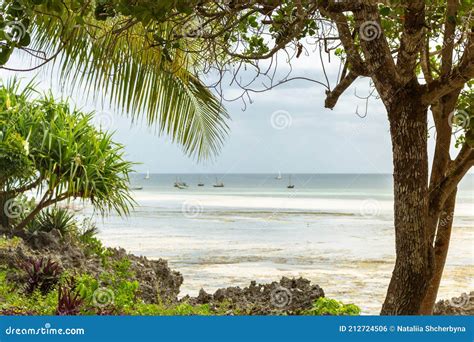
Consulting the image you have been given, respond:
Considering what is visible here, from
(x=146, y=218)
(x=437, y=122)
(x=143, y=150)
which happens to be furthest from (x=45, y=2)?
(x=146, y=218)

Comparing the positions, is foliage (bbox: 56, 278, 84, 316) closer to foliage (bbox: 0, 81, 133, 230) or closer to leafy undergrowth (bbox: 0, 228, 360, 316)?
leafy undergrowth (bbox: 0, 228, 360, 316)

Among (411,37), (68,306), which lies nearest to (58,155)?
(68,306)

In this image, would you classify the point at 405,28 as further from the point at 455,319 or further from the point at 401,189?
the point at 455,319

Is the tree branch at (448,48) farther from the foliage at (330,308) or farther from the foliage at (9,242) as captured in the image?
the foliage at (9,242)

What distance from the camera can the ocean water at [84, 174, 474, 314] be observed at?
11.5 meters

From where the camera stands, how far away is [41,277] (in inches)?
247

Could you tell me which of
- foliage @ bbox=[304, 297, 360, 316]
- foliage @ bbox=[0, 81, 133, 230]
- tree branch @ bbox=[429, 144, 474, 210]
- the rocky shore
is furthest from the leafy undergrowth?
foliage @ bbox=[0, 81, 133, 230]

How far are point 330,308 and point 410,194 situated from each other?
68.0 inches

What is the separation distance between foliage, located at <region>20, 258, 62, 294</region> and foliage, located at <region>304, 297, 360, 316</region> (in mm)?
2245

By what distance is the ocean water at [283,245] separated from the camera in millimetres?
11508

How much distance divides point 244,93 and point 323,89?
1.91 ft

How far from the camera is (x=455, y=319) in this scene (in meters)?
3.94

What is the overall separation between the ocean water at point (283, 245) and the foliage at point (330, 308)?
9.80 ft

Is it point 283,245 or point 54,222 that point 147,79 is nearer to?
point 54,222
